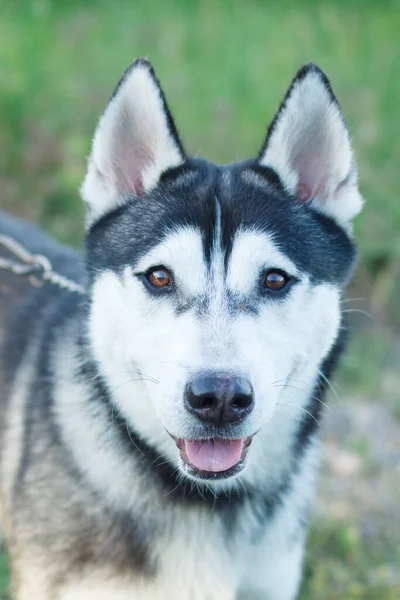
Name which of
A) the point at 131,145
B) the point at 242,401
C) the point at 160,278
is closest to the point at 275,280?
the point at 160,278

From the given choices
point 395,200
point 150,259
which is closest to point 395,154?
point 395,200

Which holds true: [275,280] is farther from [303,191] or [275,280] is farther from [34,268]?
[34,268]

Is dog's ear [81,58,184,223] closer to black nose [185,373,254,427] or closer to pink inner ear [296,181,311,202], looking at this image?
pink inner ear [296,181,311,202]

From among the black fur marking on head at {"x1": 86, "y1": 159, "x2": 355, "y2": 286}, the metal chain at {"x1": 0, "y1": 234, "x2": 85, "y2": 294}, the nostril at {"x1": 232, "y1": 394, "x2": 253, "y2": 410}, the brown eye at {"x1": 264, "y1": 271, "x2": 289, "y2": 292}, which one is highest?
the black fur marking on head at {"x1": 86, "y1": 159, "x2": 355, "y2": 286}

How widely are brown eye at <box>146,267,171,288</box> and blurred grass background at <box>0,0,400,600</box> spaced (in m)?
1.68

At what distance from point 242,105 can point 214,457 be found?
5769mm

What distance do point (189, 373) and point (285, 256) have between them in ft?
1.81

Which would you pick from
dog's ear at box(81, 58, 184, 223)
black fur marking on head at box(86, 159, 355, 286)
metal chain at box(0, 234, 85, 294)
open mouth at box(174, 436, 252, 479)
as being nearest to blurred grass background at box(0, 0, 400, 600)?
metal chain at box(0, 234, 85, 294)

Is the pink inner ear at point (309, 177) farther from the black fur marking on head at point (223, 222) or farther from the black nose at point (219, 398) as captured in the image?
the black nose at point (219, 398)

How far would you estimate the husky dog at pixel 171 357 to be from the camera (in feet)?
7.26

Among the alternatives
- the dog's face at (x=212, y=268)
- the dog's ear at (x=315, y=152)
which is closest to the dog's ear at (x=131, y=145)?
the dog's face at (x=212, y=268)

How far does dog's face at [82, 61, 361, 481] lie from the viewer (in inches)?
80.8

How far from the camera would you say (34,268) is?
3143 mm

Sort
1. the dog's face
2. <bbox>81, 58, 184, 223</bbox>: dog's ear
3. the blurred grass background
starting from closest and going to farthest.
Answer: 1. the dog's face
2. <bbox>81, 58, 184, 223</bbox>: dog's ear
3. the blurred grass background
